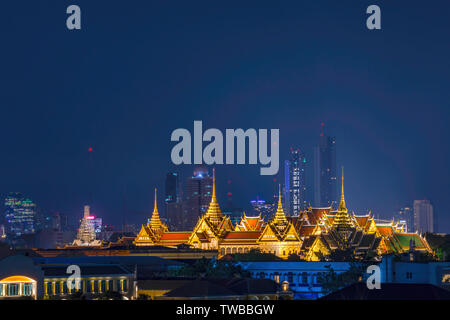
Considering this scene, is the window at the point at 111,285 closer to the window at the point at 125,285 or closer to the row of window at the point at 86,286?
the row of window at the point at 86,286

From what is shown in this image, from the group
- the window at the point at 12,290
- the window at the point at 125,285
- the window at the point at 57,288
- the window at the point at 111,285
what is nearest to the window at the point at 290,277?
the window at the point at 125,285

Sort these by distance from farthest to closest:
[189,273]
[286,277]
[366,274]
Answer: [286,277], [189,273], [366,274]

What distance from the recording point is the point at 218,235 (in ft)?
500

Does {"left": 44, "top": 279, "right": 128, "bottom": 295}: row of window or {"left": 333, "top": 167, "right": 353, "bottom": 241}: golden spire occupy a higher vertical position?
{"left": 333, "top": 167, "right": 353, "bottom": 241}: golden spire

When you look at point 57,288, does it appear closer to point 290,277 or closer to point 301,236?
point 290,277

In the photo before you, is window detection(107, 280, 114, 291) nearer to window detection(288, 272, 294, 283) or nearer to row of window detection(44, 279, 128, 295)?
row of window detection(44, 279, 128, 295)

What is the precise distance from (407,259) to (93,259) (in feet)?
131

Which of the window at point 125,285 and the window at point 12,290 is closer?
the window at point 12,290

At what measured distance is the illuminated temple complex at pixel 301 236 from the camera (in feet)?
447

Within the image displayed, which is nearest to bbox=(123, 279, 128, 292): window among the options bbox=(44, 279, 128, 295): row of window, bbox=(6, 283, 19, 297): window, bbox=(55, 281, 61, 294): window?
bbox=(44, 279, 128, 295): row of window

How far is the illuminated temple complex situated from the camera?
13612cm
